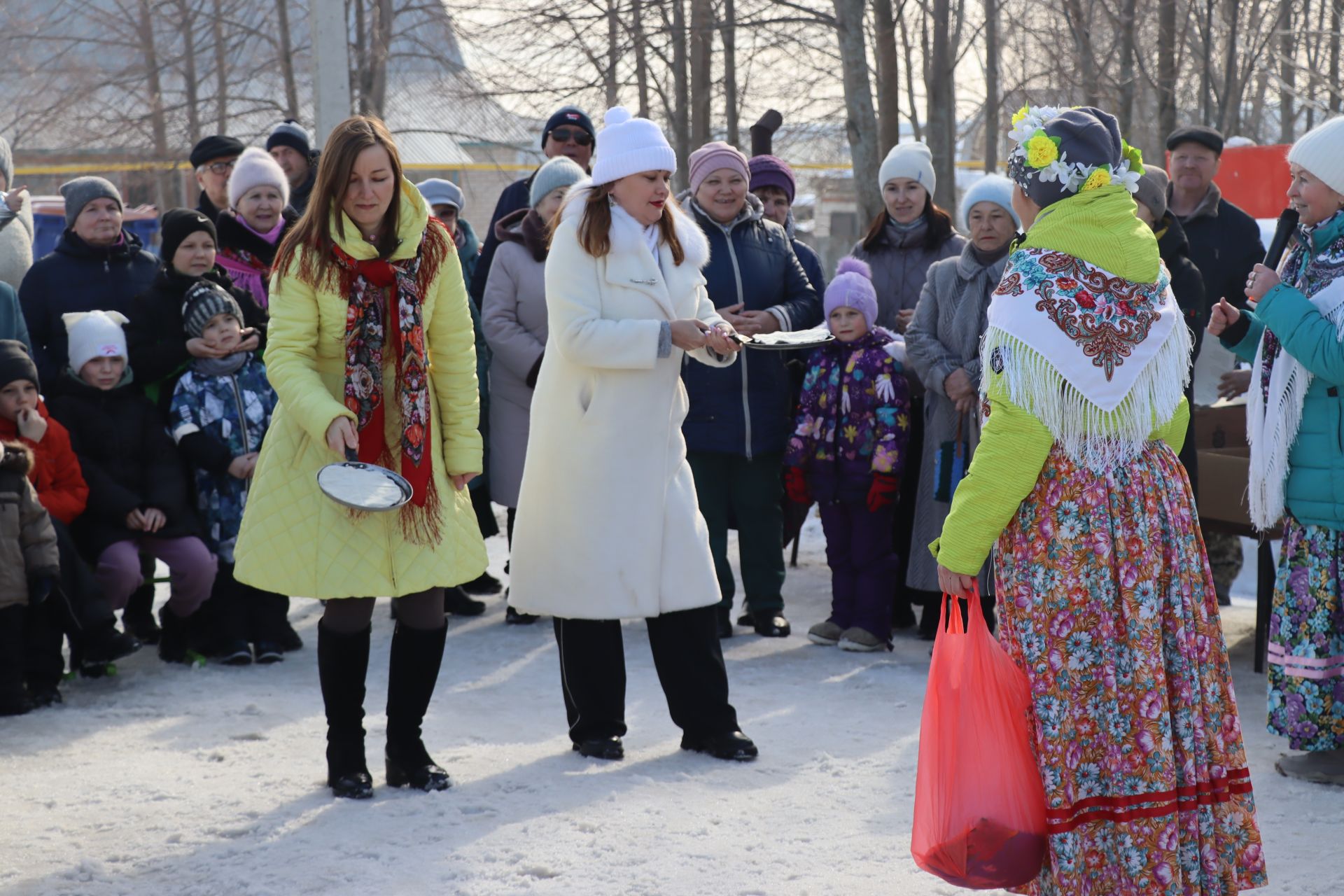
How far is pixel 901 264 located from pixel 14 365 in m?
3.87

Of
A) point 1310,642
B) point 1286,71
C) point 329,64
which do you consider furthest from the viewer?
point 1286,71

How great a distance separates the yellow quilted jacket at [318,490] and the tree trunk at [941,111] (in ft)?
30.2

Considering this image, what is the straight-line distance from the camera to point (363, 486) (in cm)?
404

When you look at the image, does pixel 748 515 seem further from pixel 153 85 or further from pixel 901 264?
pixel 153 85

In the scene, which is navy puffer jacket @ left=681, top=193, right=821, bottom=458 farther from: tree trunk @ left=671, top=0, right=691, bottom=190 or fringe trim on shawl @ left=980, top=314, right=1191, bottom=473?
tree trunk @ left=671, top=0, right=691, bottom=190

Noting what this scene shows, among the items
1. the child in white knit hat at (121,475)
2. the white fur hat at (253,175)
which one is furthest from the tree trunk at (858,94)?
the child in white knit hat at (121,475)

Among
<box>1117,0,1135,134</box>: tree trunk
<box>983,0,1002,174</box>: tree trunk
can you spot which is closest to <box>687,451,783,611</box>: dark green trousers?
<box>1117,0,1135,134</box>: tree trunk

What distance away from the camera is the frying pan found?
156 inches

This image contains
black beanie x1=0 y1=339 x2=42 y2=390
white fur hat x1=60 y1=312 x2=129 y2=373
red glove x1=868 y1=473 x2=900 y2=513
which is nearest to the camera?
black beanie x1=0 y1=339 x2=42 y2=390

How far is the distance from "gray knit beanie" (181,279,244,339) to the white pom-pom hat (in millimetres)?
2072

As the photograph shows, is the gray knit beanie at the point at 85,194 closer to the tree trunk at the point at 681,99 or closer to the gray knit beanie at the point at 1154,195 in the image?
the gray knit beanie at the point at 1154,195

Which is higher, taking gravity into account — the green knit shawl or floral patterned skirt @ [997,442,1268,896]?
the green knit shawl

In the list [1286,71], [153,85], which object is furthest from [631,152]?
[153,85]


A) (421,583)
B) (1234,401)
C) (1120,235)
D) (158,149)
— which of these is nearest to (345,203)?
(421,583)
